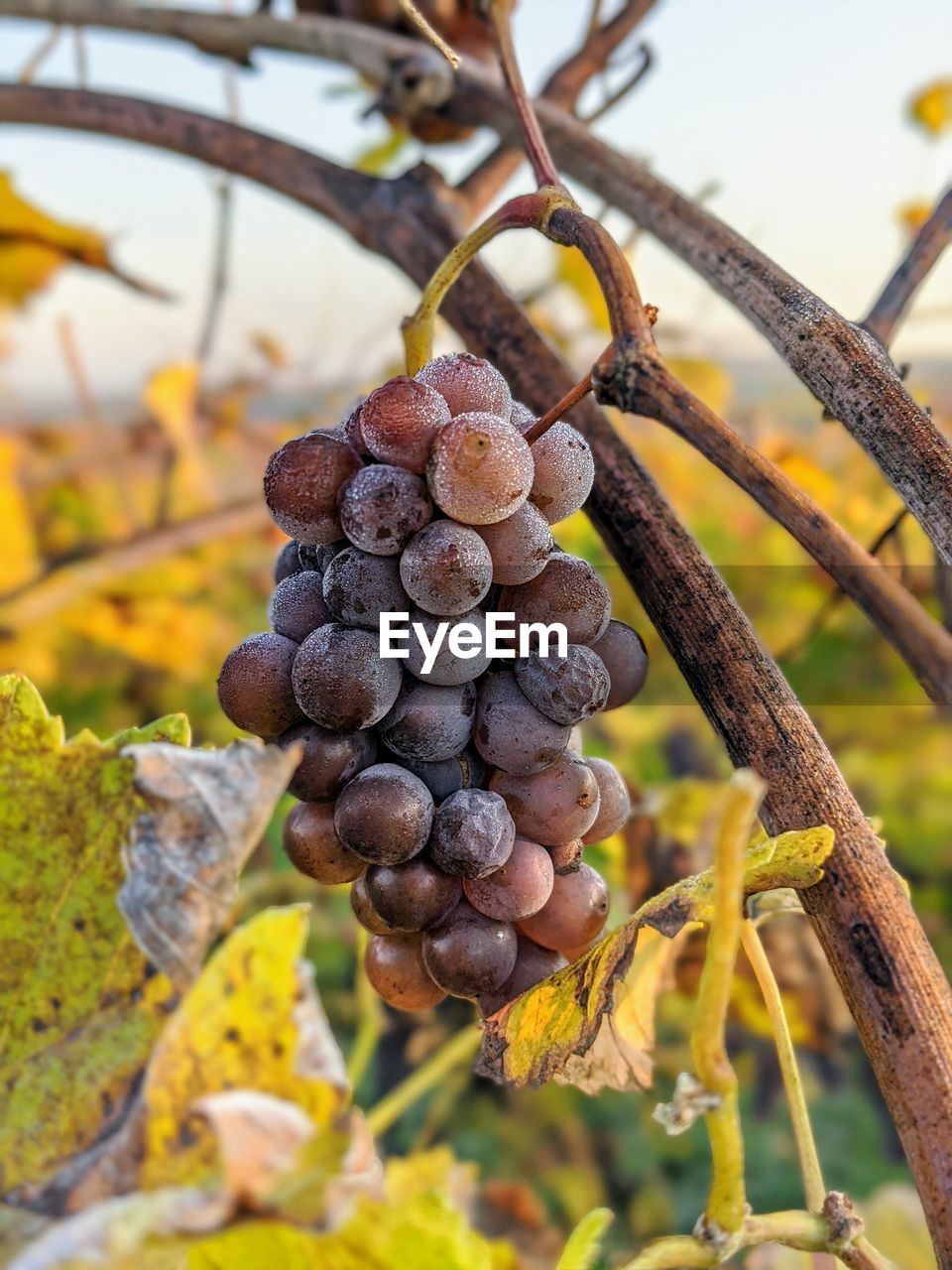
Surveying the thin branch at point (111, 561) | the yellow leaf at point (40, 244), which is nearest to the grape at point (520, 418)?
the yellow leaf at point (40, 244)

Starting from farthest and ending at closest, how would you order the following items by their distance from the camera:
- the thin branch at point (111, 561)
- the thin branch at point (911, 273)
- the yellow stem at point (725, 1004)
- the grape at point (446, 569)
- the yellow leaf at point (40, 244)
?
1. the thin branch at point (111, 561)
2. the yellow leaf at point (40, 244)
3. the thin branch at point (911, 273)
4. the grape at point (446, 569)
5. the yellow stem at point (725, 1004)

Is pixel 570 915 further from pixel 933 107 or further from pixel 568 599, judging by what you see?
pixel 933 107

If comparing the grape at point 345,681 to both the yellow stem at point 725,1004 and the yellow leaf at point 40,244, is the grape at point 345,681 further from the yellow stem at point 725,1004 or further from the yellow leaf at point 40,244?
the yellow leaf at point 40,244

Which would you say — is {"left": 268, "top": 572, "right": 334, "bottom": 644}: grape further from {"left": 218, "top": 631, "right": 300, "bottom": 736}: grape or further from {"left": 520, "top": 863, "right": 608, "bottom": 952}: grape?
{"left": 520, "top": 863, "right": 608, "bottom": 952}: grape

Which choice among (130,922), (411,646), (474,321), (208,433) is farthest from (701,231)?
(208,433)

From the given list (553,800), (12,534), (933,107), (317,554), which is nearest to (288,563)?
(317,554)

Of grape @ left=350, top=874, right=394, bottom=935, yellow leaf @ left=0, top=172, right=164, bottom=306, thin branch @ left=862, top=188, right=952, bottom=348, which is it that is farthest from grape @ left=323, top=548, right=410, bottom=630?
yellow leaf @ left=0, top=172, right=164, bottom=306

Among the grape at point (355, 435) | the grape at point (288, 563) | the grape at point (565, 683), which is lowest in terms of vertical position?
the grape at point (565, 683)
